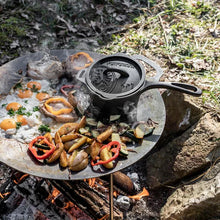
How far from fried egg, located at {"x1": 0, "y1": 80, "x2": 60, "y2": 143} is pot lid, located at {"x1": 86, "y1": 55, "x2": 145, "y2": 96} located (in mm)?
820

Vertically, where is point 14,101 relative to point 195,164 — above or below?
above

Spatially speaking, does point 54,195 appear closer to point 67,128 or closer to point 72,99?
point 67,128

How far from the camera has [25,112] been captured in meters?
3.27

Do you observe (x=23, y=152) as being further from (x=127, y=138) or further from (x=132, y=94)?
(x=132, y=94)

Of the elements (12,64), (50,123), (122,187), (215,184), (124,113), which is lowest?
(122,187)

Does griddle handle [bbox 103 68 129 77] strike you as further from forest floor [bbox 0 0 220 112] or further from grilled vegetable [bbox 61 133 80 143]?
forest floor [bbox 0 0 220 112]

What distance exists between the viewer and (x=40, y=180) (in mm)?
3506

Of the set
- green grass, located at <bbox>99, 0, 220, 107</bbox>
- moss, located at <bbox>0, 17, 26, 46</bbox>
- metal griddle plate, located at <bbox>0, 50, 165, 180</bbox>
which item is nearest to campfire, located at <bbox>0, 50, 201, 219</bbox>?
metal griddle plate, located at <bbox>0, 50, 165, 180</bbox>

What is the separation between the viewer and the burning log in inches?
126

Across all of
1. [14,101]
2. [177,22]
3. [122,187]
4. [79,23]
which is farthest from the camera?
[79,23]

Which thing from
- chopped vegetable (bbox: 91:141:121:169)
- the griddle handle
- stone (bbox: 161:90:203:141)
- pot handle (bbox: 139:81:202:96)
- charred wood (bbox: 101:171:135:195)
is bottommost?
charred wood (bbox: 101:171:135:195)

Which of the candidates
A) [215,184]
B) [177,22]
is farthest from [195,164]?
[177,22]

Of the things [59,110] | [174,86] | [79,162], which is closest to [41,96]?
[59,110]

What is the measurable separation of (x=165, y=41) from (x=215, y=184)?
3.91m
